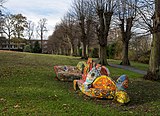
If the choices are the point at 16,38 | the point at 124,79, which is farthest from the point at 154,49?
the point at 16,38

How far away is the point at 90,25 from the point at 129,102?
104ft

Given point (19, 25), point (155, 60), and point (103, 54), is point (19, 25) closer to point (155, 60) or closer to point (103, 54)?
point (103, 54)

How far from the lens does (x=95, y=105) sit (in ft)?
25.4

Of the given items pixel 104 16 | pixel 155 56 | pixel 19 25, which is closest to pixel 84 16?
pixel 104 16

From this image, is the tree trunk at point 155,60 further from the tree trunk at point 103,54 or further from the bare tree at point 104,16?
the tree trunk at point 103,54

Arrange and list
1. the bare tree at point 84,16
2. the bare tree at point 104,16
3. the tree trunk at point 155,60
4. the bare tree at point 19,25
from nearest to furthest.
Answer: the tree trunk at point 155,60, the bare tree at point 104,16, the bare tree at point 84,16, the bare tree at point 19,25

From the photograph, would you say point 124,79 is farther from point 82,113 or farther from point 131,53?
point 131,53

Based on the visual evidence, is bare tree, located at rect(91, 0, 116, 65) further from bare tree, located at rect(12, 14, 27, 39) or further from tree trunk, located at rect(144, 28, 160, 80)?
bare tree, located at rect(12, 14, 27, 39)

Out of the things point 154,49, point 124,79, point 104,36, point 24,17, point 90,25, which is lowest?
point 124,79

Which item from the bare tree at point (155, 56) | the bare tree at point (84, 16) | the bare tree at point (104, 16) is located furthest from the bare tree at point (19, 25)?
the bare tree at point (155, 56)

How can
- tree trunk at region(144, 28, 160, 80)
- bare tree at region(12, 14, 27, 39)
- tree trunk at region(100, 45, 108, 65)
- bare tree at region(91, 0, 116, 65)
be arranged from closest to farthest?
tree trunk at region(144, 28, 160, 80) → bare tree at region(91, 0, 116, 65) → tree trunk at region(100, 45, 108, 65) → bare tree at region(12, 14, 27, 39)

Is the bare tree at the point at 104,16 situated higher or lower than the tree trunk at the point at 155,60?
higher

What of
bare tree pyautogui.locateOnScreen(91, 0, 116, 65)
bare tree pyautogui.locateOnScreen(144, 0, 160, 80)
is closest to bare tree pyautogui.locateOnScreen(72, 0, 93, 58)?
bare tree pyautogui.locateOnScreen(91, 0, 116, 65)

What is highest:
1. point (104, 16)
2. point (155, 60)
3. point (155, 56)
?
point (104, 16)
